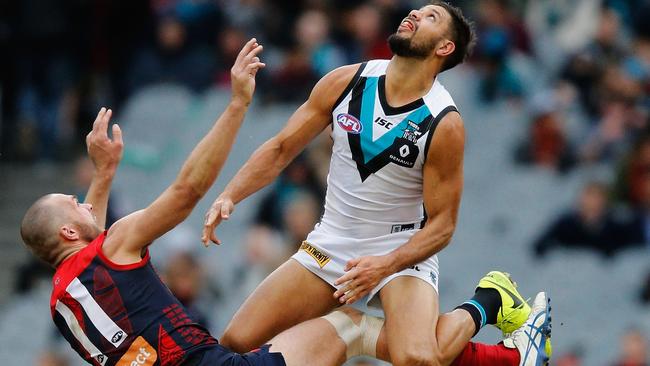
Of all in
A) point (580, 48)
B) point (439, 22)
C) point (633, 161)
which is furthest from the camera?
point (580, 48)

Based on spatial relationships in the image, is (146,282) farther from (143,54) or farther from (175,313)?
(143,54)

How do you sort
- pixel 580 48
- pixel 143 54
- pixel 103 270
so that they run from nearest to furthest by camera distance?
pixel 103 270
pixel 580 48
pixel 143 54

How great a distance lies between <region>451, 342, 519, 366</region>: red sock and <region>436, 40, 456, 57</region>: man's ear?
71.9 inches

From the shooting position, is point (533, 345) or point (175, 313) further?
point (533, 345)

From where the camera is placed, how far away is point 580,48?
600 inches

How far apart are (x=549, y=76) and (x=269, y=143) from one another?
21.9ft

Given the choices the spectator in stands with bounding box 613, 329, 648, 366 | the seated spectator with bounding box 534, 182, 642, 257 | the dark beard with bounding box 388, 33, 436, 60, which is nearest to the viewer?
the dark beard with bounding box 388, 33, 436, 60

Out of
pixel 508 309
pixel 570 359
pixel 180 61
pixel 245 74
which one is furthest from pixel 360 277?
pixel 180 61

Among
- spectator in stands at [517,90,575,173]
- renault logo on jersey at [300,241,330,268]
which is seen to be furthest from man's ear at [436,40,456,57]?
spectator in stands at [517,90,575,173]

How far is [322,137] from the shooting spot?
14.9 meters

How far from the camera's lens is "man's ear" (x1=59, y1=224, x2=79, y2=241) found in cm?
840

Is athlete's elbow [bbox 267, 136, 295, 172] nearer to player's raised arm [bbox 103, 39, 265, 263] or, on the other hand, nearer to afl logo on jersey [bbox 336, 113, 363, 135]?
afl logo on jersey [bbox 336, 113, 363, 135]

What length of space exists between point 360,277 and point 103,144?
5.98ft

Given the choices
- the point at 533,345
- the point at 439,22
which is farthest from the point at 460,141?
the point at 533,345
